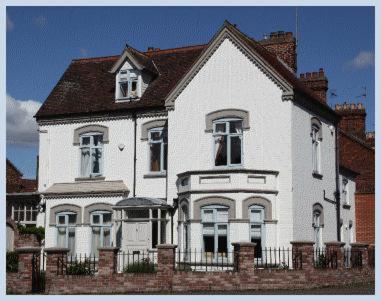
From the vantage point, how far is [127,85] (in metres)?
30.1

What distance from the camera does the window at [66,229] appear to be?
29.2 meters

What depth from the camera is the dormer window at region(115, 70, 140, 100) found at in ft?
98.0

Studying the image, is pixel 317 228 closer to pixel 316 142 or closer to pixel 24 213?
pixel 316 142

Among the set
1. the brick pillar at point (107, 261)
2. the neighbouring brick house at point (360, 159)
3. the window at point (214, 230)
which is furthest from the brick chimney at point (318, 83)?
the brick pillar at point (107, 261)

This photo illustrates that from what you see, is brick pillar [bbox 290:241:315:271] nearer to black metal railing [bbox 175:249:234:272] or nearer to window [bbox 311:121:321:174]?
black metal railing [bbox 175:249:234:272]

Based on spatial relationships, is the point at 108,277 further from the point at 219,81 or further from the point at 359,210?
the point at 359,210

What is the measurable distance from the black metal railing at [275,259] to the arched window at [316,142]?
4831 mm

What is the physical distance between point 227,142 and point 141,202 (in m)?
4.24

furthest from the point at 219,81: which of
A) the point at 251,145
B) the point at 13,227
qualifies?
the point at 13,227

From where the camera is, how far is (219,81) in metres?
26.5

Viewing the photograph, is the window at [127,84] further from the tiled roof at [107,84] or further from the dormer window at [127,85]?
the tiled roof at [107,84]

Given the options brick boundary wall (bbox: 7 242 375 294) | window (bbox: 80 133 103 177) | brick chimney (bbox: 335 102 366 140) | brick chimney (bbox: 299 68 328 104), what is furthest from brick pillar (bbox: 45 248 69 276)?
brick chimney (bbox: 335 102 366 140)

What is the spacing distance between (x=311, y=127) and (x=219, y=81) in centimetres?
434

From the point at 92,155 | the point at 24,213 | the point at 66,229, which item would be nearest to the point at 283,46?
the point at 92,155
